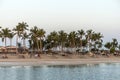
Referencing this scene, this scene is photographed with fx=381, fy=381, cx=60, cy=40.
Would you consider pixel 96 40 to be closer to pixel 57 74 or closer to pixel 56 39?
pixel 56 39

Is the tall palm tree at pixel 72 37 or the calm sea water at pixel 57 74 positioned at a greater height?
the tall palm tree at pixel 72 37

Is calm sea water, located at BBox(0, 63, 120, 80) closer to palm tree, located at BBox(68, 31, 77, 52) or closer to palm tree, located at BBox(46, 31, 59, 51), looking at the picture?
palm tree, located at BBox(46, 31, 59, 51)

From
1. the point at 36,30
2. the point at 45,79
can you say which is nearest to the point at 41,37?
the point at 36,30

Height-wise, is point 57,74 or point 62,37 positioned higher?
point 62,37

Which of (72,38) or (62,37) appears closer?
(62,37)

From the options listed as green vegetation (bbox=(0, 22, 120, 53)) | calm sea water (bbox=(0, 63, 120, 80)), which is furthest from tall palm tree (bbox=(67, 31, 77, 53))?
calm sea water (bbox=(0, 63, 120, 80))

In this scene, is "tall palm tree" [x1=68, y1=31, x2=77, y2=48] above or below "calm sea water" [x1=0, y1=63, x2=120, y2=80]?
above

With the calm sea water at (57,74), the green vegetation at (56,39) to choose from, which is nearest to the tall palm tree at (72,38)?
the green vegetation at (56,39)

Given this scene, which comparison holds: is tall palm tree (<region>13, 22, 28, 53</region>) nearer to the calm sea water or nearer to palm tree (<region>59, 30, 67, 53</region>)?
palm tree (<region>59, 30, 67, 53</region>)

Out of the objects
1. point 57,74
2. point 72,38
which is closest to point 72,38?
point 72,38

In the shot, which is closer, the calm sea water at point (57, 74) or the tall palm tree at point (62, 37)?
the calm sea water at point (57, 74)

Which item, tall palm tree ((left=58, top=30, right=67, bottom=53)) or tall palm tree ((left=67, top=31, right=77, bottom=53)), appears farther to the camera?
tall palm tree ((left=67, top=31, right=77, bottom=53))

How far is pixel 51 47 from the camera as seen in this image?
Answer: 181125mm

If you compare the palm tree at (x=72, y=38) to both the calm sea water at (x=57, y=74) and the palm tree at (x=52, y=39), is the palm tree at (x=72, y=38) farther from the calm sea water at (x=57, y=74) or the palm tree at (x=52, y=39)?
the calm sea water at (x=57, y=74)
